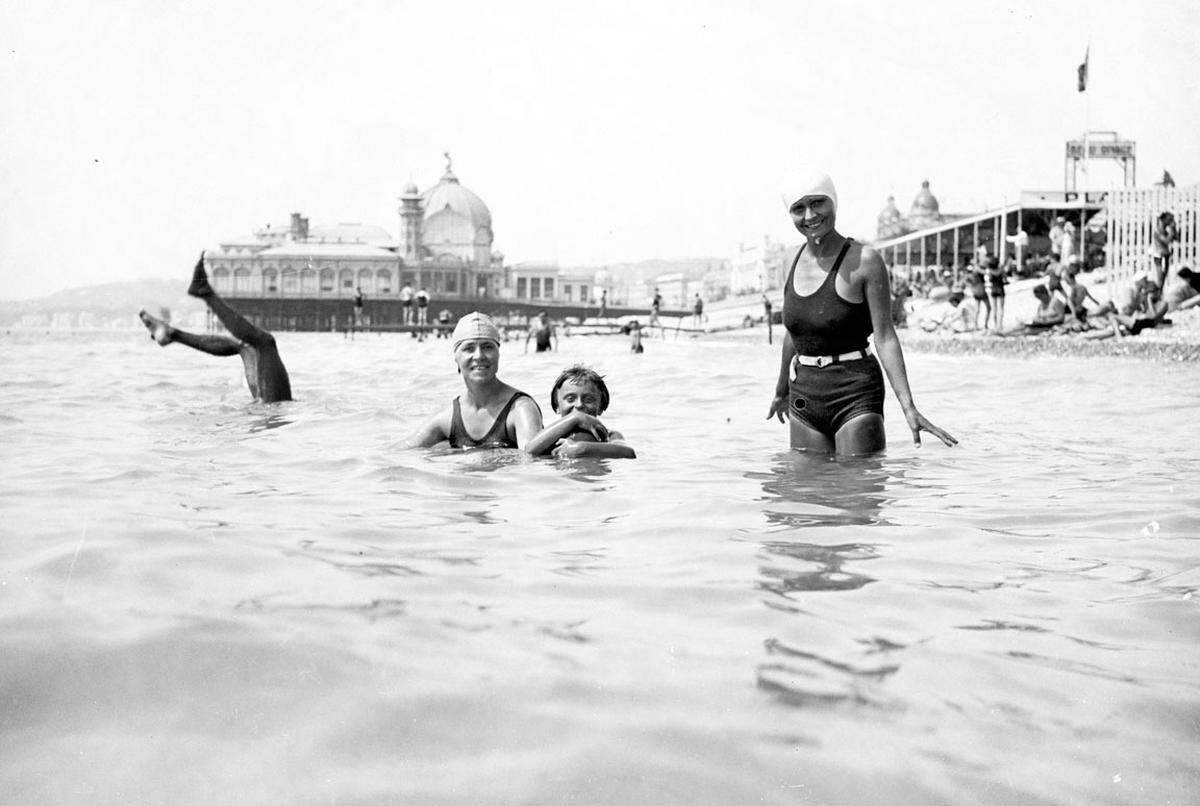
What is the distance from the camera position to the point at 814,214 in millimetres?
5160

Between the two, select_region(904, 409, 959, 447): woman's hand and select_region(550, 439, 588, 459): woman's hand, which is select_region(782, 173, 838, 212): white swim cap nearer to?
select_region(904, 409, 959, 447): woman's hand

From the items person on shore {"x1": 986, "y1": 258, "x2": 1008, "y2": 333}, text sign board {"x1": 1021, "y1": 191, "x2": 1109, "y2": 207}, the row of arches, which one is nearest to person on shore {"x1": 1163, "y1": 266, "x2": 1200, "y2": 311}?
person on shore {"x1": 986, "y1": 258, "x2": 1008, "y2": 333}

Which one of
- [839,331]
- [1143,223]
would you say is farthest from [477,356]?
[1143,223]

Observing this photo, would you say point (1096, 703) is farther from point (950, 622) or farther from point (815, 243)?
point (815, 243)

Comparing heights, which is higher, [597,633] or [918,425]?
[918,425]

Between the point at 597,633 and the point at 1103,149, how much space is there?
38.4 m

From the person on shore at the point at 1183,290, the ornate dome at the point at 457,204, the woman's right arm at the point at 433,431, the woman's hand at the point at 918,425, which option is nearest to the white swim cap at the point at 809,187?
the woman's hand at the point at 918,425

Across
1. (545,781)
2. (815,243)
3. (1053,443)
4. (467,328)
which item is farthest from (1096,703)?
(1053,443)

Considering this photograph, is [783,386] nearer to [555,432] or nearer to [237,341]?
[555,432]

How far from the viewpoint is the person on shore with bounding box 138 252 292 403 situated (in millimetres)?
8734

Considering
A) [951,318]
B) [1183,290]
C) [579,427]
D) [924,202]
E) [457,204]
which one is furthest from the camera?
[457,204]

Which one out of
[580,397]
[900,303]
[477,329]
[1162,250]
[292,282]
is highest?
[292,282]

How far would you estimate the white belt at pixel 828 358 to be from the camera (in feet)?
17.2

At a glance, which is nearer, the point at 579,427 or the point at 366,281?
the point at 579,427
